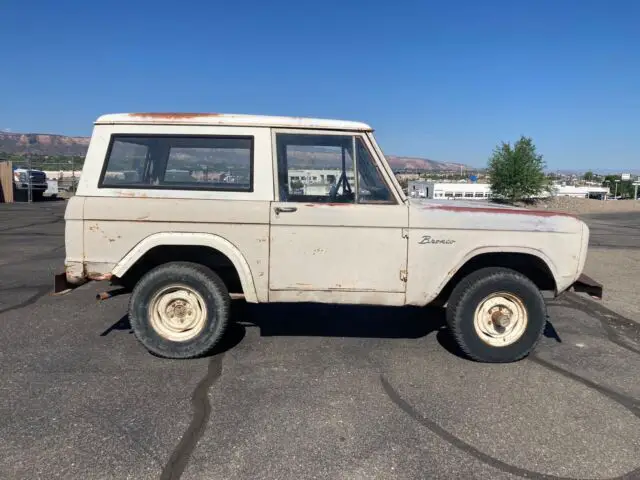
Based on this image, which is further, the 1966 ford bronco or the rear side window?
the rear side window

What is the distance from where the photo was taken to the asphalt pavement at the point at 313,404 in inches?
111

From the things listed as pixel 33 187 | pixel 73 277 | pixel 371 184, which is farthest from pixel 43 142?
pixel 371 184

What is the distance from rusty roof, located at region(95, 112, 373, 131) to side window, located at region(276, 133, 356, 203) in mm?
96

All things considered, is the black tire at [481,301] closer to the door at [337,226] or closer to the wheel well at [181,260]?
the door at [337,226]

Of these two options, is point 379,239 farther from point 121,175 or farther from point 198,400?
point 121,175

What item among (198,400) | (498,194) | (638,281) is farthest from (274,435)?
(498,194)

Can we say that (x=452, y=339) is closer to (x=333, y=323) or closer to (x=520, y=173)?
(x=333, y=323)

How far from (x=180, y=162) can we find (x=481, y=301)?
116 inches

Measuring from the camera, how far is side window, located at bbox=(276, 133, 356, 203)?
4.23 meters

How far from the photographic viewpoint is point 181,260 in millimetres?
4520

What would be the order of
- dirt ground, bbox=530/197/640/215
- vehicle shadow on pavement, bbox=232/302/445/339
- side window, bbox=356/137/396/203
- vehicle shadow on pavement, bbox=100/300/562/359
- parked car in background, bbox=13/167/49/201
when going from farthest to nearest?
dirt ground, bbox=530/197/640/215 < parked car in background, bbox=13/167/49/201 < vehicle shadow on pavement, bbox=232/302/445/339 < vehicle shadow on pavement, bbox=100/300/562/359 < side window, bbox=356/137/396/203

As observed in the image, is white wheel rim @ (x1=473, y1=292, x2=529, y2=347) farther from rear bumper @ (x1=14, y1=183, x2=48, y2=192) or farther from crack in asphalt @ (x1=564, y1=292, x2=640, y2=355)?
rear bumper @ (x1=14, y1=183, x2=48, y2=192)

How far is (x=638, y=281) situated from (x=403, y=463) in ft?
24.3

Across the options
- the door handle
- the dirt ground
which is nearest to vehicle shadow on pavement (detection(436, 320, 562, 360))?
the door handle
